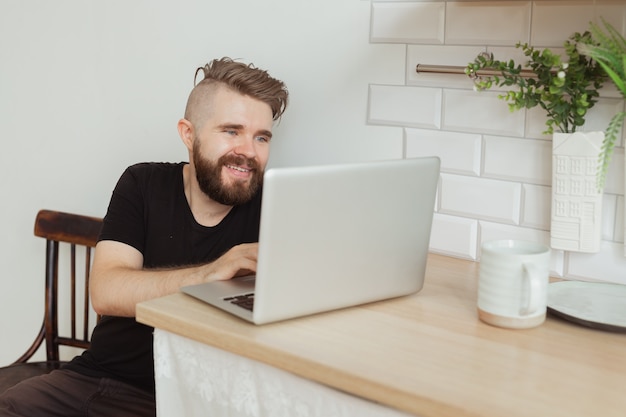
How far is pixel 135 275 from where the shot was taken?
5.63 ft

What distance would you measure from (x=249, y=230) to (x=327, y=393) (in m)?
0.79

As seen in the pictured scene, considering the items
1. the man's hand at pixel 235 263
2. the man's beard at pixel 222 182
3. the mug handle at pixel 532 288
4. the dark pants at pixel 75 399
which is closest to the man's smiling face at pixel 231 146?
the man's beard at pixel 222 182

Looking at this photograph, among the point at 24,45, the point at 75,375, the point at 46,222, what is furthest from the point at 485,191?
the point at 24,45

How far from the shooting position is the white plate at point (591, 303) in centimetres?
134

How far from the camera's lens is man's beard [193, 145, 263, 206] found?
188 centimetres

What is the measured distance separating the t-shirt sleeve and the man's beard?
149mm

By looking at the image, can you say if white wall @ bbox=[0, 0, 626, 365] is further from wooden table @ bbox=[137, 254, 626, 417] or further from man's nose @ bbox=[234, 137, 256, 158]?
wooden table @ bbox=[137, 254, 626, 417]

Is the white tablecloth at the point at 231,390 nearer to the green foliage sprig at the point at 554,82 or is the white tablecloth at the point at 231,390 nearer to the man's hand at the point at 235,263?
the man's hand at the point at 235,263

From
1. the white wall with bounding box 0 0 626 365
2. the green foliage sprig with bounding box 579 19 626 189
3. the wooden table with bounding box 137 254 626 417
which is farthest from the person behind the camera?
the white wall with bounding box 0 0 626 365

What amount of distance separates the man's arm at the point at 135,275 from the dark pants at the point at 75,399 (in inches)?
9.1

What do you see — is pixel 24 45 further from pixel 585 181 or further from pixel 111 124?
pixel 585 181

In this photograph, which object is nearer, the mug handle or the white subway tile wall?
the mug handle

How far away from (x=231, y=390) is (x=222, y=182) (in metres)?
0.66

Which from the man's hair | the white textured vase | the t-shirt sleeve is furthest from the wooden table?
the man's hair
